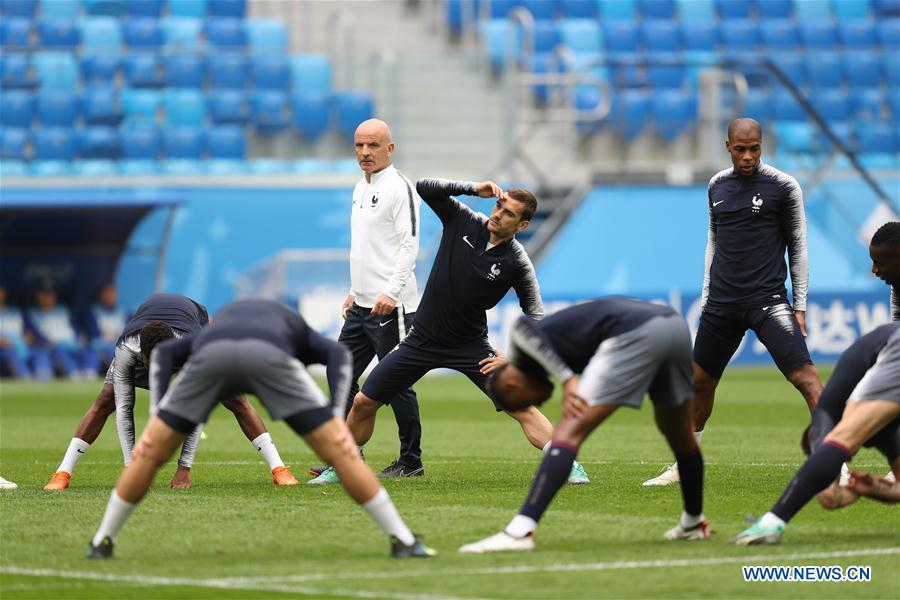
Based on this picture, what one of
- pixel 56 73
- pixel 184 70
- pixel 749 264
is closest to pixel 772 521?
pixel 749 264

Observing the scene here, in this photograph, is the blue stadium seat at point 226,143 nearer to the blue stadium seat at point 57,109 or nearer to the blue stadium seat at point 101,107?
the blue stadium seat at point 101,107

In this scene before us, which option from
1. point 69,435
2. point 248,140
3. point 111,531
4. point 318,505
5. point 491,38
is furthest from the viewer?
point 491,38

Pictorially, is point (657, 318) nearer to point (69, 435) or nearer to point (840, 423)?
point (840, 423)

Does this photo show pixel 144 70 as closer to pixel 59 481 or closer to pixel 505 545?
pixel 59 481

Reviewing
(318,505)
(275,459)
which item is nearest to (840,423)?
(318,505)

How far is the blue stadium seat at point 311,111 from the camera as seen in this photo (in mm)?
27391

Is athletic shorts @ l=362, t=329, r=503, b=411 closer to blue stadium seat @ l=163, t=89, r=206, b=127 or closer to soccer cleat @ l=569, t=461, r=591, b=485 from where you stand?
soccer cleat @ l=569, t=461, r=591, b=485

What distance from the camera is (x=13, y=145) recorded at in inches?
1045

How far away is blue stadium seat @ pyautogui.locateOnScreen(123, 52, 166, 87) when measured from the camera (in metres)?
27.4

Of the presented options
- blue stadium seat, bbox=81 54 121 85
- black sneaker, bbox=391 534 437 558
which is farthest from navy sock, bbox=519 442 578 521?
blue stadium seat, bbox=81 54 121 85

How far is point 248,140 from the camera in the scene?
27797 mm

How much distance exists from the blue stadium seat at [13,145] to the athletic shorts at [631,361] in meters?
20.7

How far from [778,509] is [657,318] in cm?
110

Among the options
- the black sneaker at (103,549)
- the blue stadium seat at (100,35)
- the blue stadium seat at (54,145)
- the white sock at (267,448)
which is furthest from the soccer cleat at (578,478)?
the blue stadium seat at (100,35)
